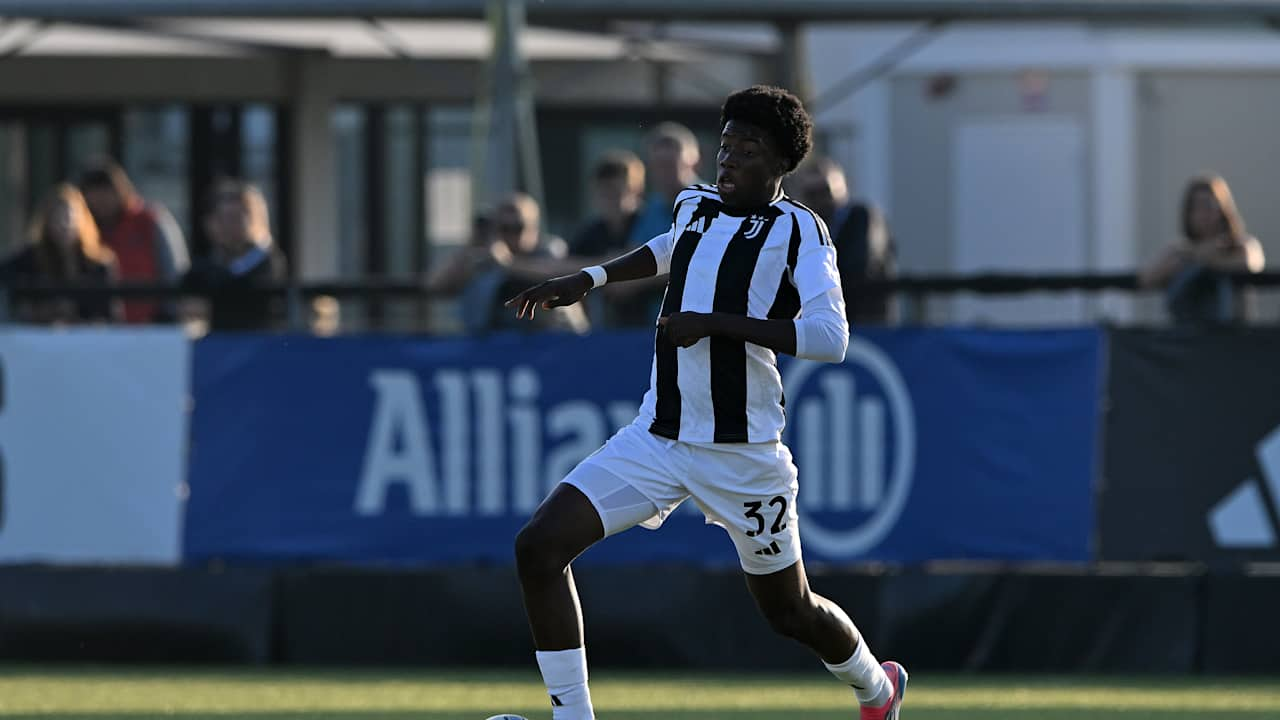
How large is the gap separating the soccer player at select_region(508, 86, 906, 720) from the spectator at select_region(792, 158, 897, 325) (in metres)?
4.22

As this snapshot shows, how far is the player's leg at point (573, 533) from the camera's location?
7.15 m

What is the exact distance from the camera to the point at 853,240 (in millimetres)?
11914

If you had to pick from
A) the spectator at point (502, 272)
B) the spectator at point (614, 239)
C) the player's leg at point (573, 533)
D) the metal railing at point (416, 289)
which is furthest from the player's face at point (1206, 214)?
the player's leg at point (573, 533)

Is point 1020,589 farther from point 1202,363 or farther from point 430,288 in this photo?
point 430,288

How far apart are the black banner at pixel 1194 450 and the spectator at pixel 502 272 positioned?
2.66 meters

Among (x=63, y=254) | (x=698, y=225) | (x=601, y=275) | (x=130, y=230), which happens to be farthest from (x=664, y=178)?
(x=698, y=225)

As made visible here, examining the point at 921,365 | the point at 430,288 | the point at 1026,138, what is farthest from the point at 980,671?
the point at 1026,138

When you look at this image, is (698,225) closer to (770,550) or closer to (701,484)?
(701,484)

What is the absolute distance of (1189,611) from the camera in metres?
11.3

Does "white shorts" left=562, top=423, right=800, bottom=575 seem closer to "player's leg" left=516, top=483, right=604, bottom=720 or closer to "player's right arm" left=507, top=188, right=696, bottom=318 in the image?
"player's leg" left=516, top=483, right=604, bottom=720

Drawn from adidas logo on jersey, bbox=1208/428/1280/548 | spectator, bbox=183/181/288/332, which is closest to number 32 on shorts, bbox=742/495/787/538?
adidas logo on jersey, bbox=1208/428/1280/548

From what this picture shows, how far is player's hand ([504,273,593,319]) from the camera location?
7.20m

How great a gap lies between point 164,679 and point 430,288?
7.66 ft

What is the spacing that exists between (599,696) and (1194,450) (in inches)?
124
